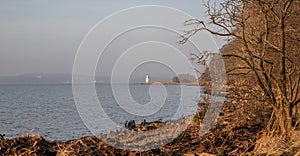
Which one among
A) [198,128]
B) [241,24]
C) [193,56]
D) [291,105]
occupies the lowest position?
[198,128]

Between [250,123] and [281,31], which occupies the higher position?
[281,31]

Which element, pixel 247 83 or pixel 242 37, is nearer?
pixel 242 37

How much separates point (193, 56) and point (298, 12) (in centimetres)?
268

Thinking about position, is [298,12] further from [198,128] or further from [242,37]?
[198,128]

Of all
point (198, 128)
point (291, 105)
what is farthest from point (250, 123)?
point (291, 105)

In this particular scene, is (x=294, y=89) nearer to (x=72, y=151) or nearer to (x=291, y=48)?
(x=291, y=48)

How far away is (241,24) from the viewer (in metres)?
9.45

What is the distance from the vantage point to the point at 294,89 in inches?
386

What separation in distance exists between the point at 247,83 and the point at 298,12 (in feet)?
7.76

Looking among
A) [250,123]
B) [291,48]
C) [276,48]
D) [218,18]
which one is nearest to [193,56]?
[218,18]

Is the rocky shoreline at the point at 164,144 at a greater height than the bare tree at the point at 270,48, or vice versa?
the bare tree at the point at 270,48

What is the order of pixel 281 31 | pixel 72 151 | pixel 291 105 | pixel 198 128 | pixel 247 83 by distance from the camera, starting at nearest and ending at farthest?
pixel 72 151 < pixel 281 31 < pixel 291 105 < pixel 247 83 < pixel 198 128

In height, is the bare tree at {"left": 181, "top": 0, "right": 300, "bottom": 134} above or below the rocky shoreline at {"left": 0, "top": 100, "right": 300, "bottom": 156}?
above

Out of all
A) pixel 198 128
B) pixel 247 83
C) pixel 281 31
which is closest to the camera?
pixel 281 31
